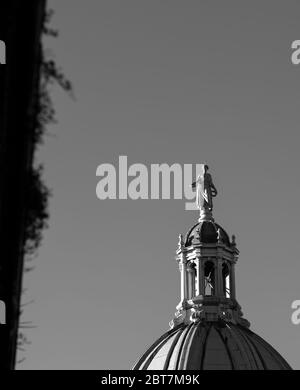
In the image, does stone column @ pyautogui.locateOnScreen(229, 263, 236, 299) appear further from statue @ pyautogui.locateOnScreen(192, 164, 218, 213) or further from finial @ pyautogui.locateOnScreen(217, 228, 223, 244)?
statue @ pyautogui.locateOnScreen(192, 164, 218, 213)

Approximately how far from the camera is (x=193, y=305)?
9312 cm

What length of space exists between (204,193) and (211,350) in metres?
15.8

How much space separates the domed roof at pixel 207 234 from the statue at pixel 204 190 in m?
1.30

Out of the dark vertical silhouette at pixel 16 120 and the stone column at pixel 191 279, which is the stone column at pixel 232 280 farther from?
the dark vertical silhouette at pixel 16 120

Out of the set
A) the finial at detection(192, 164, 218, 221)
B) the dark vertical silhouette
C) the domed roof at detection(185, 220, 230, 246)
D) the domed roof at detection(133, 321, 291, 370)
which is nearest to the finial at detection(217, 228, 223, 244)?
the domed roof at detection(185, 220, 230, 246)

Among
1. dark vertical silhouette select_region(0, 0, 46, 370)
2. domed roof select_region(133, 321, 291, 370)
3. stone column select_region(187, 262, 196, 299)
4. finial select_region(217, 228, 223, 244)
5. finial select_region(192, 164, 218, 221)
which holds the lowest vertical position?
dark vertical silhouette select_region(0, 0, 46, 370)

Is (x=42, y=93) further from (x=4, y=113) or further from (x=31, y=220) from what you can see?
(x=31, y=220)

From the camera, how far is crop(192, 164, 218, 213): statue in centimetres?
9750

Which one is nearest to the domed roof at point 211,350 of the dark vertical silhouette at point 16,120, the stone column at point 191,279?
the stone column at point 191,279

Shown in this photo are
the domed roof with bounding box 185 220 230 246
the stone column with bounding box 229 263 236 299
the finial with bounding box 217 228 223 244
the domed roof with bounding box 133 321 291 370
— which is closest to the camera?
the domed roof with bounding box 133 321 291 370

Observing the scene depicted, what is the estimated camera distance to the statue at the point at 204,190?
320ft

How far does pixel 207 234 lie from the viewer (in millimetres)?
96125

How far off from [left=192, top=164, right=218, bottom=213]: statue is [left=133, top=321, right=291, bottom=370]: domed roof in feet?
33.2
